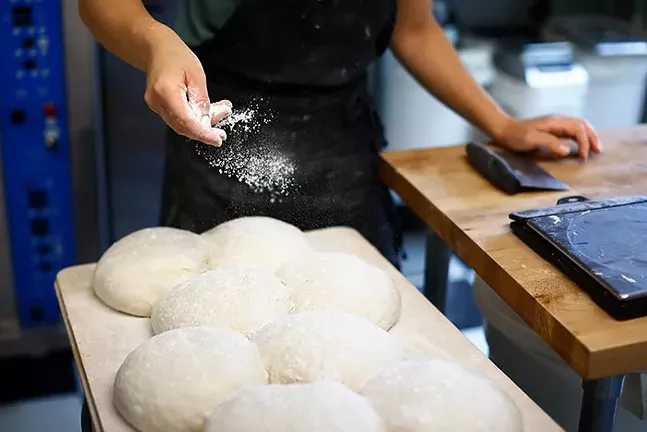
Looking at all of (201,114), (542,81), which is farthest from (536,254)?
(542,81)

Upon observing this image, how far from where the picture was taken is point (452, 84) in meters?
1.22

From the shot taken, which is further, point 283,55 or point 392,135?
point 392,135

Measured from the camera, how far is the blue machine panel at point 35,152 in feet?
5.26

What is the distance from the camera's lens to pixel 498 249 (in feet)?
2.94

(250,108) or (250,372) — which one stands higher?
(250,108)

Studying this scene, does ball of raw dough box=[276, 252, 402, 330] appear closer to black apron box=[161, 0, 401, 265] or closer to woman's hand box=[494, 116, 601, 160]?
black apron box=[161, 0, 401, 265]

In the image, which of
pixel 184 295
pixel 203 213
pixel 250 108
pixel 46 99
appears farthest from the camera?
pixel 46 99

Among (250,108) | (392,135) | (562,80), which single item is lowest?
(392,135)

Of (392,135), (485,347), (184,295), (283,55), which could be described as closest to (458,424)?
(184,295)

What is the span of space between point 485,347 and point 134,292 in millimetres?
487

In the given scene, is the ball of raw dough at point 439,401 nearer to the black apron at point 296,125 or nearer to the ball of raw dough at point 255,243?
the ball of raw dough at point 255,243

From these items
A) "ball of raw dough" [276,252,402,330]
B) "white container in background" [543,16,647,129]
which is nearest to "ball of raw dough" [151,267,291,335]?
"ball of raw dough" [276,252,402,330]

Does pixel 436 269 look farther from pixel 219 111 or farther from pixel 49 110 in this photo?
pixel 49 110

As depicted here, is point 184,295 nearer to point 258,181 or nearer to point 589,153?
point 258,181
